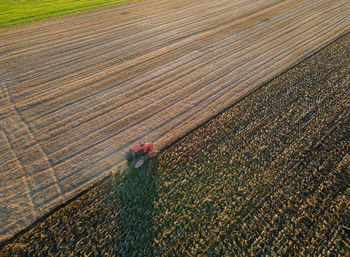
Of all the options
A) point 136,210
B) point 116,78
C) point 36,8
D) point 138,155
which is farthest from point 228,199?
point 36,8

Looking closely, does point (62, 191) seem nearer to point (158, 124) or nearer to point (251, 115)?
point (158, 124)

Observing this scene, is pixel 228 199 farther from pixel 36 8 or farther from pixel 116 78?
pixel 36 8

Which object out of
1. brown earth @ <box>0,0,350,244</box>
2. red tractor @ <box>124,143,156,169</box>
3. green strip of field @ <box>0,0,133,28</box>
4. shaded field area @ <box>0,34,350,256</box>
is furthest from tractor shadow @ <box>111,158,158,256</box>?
green strip of field @ <box>0,0,133,28</box>

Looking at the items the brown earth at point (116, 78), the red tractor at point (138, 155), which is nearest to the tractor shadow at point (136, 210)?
the red tractor at point (138, 155)

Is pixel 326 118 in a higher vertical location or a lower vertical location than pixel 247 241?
higher

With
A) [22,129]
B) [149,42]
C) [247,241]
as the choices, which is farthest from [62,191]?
[149,42]
